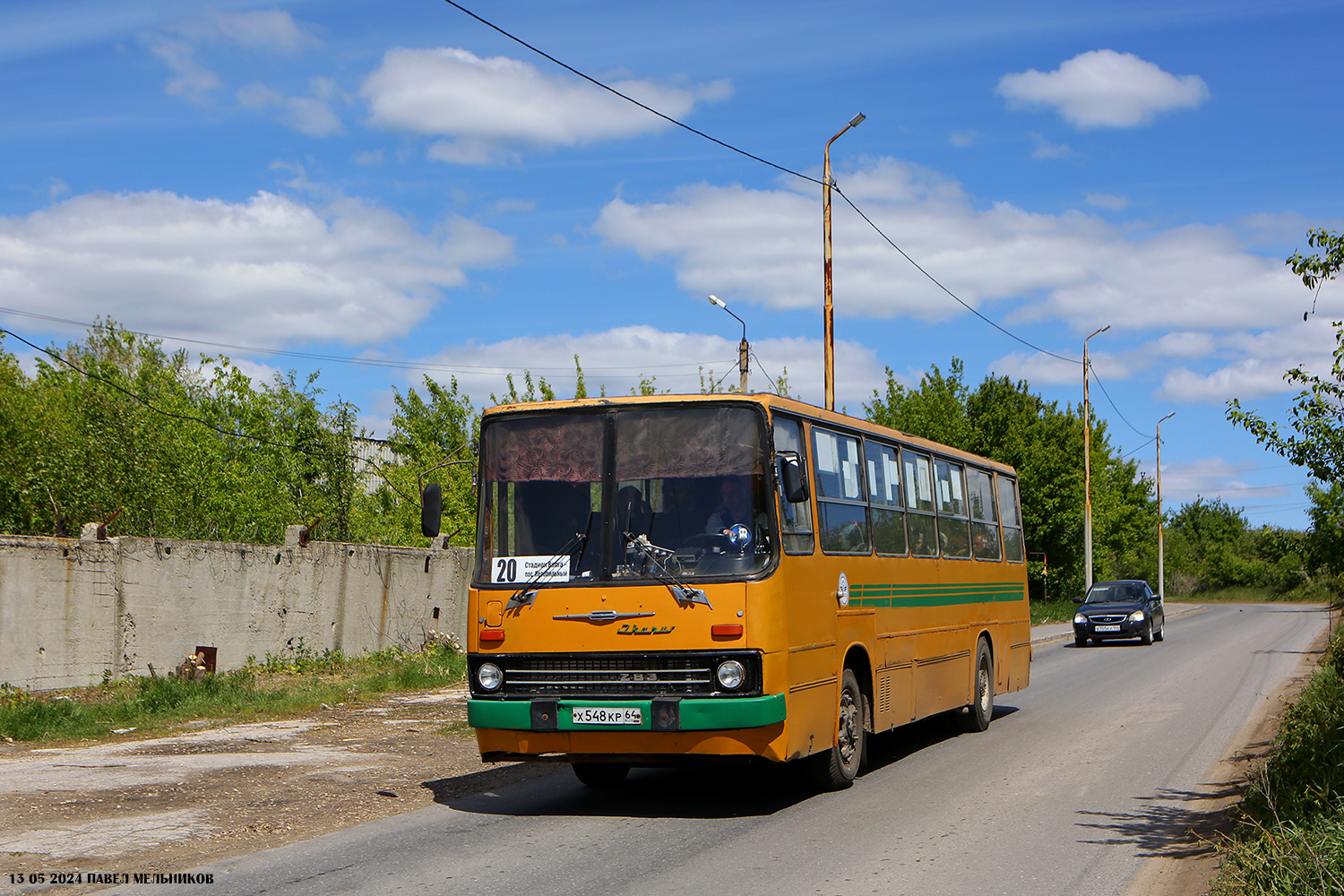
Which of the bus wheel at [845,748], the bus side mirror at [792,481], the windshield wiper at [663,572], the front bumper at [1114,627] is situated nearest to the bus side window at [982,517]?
the bus wheel at [845,748]

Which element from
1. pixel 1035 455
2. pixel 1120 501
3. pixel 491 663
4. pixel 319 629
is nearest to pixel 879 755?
pixel 491 663

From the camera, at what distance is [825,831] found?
827cm

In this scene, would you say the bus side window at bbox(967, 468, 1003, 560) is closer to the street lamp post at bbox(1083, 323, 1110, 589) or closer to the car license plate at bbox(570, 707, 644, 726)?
the car license plate at bbox(570, 707, 644, 726)

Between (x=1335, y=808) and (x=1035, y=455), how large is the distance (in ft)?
162

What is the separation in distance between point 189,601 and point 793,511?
1079 centimetres

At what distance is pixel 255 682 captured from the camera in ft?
57.0

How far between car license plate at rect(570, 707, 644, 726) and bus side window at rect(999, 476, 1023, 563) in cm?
889

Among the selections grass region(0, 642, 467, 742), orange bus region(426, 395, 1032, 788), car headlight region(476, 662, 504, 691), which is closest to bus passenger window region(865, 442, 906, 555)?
orange bus region(426, 395, 1032, 788)

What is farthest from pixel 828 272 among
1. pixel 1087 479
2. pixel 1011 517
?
pixel 1087 479

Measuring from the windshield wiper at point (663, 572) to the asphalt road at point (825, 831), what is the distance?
5.00 feet

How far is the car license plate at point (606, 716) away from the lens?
8.43 meters

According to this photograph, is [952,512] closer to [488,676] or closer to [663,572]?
[663,572]

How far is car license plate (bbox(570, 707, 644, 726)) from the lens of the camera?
8.43 m

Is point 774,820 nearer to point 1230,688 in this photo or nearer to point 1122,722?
point 1122,722
